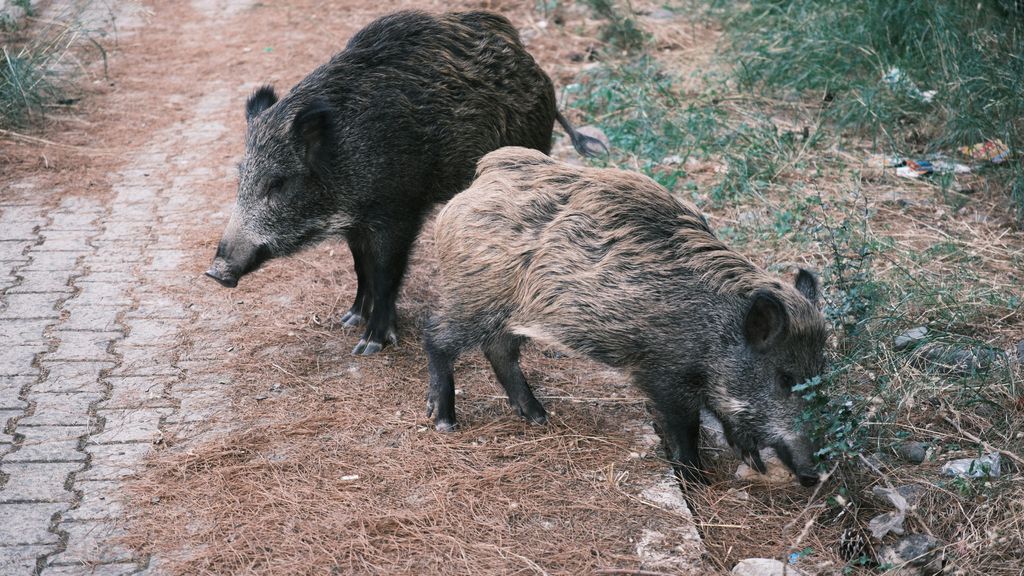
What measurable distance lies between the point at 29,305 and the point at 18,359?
0.58 meters

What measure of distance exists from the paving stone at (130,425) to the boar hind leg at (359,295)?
1.18m

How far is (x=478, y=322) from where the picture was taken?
13.4 ft

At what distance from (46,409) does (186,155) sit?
3.35m

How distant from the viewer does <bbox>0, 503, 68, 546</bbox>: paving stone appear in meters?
3.44

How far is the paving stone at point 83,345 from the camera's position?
4.70 meters

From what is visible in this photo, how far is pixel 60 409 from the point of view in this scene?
4262 millimetres

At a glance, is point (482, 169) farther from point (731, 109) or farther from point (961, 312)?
point (731, 109)

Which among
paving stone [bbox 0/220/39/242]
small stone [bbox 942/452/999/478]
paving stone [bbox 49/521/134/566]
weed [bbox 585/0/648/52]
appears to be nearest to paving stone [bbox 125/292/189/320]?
paving stone [bbox 0/220/39/242]

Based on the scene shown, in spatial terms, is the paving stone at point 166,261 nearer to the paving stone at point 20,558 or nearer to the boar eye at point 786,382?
the paving stone at point 20,558

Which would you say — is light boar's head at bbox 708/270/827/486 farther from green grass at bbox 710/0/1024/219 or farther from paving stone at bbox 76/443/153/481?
green grass at bbox 710/0/1024/219

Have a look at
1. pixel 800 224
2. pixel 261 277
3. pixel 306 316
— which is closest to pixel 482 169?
pixel 306 316

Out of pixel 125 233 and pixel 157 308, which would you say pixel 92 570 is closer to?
pixel 157 308

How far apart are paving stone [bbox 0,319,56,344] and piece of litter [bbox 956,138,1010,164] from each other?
18.1 ft

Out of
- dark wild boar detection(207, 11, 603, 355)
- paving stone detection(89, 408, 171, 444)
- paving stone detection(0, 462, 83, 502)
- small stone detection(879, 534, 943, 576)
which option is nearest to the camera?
small stone detection(879, 534, 943, 576)
